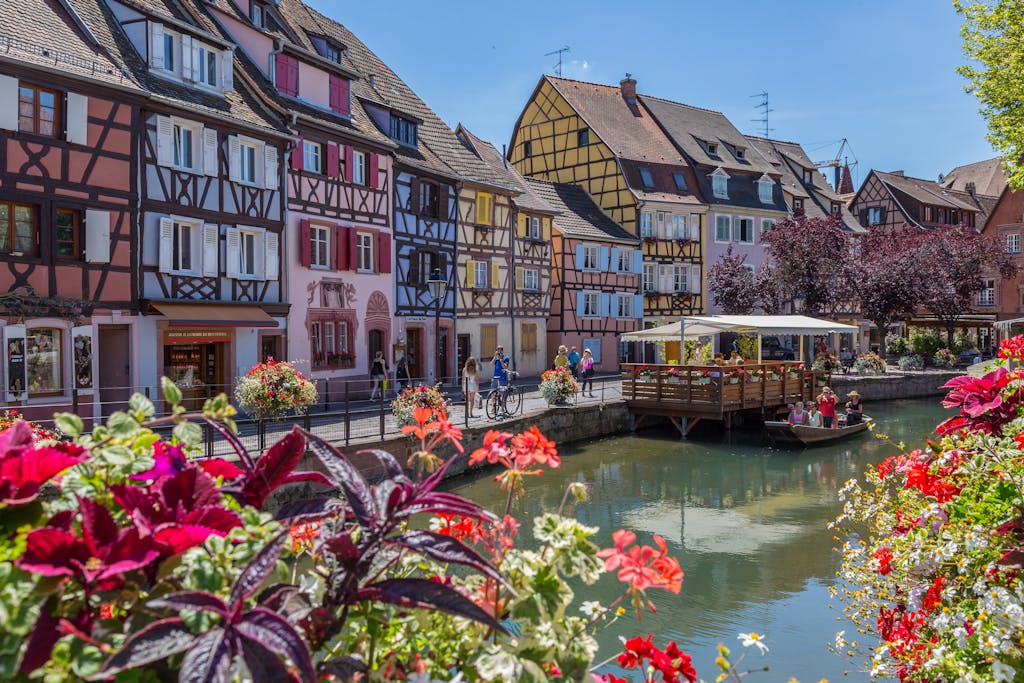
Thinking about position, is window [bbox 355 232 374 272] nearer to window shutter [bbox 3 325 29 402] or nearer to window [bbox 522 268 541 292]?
window [bbox 522 268 541 292]

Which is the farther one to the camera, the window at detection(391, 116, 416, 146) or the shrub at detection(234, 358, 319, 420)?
the window at detection(391, 116, 416, 146)

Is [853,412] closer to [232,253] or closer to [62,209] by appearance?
[232,253]

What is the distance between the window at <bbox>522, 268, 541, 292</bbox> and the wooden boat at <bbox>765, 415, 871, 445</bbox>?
1382 centimetres

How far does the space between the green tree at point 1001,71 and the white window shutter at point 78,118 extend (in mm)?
16991

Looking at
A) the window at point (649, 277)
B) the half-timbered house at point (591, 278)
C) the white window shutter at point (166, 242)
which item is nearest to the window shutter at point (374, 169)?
the white window shutter at point (166, 242)

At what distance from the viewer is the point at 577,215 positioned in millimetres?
39219

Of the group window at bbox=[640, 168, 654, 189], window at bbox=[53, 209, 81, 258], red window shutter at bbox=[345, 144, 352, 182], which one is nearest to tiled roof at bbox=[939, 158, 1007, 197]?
window at bbox=[640, 168, 654, 189]

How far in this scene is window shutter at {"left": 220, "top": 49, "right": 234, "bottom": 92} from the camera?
20.5 metres

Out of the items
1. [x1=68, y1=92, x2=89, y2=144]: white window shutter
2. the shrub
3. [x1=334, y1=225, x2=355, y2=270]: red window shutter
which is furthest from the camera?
[x1=334, y1=225, x2=355, y2=270]: red window shutter

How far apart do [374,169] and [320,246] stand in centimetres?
315

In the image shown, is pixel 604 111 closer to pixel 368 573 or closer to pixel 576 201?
pixel 576 201

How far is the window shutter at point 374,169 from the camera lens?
2505 cm

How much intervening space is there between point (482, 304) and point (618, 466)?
523 inches

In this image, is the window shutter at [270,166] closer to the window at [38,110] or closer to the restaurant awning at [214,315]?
the restaurant awning at [214,315]
